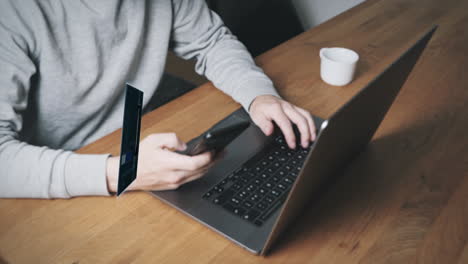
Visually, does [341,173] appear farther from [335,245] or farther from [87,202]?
[87,202]

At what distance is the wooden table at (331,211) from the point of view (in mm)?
581

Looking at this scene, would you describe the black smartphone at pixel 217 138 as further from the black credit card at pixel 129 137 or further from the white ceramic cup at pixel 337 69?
the white ceramic cup at pixel 337 69

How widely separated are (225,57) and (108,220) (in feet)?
1.99

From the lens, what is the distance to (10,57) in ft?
2.44

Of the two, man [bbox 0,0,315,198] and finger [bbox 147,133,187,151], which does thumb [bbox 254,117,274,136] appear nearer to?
man [bbox 0,0,315,198]

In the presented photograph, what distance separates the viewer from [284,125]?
2.62 feet

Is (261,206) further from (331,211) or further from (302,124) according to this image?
(302,124)

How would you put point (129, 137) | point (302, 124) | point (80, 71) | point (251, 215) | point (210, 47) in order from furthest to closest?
point (210, 47)
point (80, 71)
point (302, 124)
point (251, 215)
point (129, 137)

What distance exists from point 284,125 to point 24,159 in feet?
1.61

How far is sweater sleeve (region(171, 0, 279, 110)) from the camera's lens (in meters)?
1.00

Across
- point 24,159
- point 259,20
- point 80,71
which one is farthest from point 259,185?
point 259,20

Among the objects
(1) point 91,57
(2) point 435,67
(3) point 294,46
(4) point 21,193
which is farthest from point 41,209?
(2) point 435,67

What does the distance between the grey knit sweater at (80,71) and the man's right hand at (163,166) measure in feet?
0.18

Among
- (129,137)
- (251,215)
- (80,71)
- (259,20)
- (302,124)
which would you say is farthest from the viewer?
(259,20)
